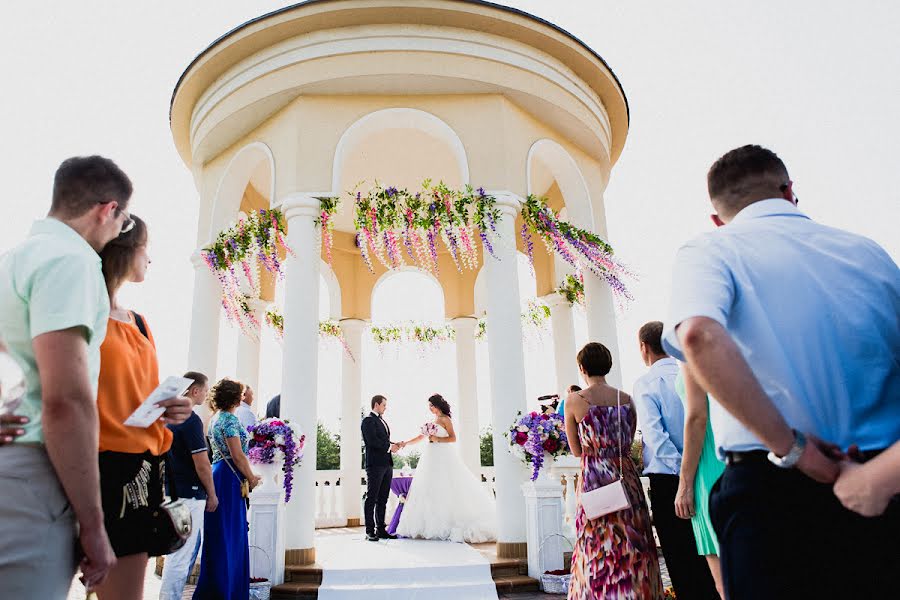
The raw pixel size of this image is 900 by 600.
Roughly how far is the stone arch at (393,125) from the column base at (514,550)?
472 cm

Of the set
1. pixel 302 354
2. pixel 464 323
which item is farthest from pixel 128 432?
pixel 464 323

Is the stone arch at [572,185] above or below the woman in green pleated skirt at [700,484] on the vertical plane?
above

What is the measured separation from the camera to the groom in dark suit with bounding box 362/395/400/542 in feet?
27.5

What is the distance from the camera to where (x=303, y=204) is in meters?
7.60

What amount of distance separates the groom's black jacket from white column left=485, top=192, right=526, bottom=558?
80.9 inches

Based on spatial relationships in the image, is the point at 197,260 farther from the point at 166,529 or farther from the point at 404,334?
the point at 166,529

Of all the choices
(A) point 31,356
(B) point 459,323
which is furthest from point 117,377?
(B) point 459,323

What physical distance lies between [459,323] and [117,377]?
1115 centimetres

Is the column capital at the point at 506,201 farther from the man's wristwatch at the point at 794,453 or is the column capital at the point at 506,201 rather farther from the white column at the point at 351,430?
the man's wristwatch at the point at 794,453

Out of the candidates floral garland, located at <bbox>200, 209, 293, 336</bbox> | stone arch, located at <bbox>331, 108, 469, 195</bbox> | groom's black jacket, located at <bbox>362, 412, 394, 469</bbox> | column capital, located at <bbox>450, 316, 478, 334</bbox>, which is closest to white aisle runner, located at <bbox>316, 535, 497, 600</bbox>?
groom's black jacket, located at <bbox>362, 412, 394, 469</bbox>

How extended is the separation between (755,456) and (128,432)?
1.92 m

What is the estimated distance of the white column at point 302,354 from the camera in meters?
6.70

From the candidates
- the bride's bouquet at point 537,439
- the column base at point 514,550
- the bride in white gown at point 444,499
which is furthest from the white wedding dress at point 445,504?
the bride's bouquet at point 537,439

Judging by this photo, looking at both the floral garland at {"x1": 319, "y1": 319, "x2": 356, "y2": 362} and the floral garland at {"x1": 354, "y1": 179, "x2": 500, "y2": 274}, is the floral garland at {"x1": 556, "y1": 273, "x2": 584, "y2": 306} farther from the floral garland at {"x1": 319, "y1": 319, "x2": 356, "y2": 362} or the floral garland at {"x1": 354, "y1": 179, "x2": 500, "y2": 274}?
the floral garland at {"x1": 319, "y1": 319, "x2": 356, "y2": 362}
